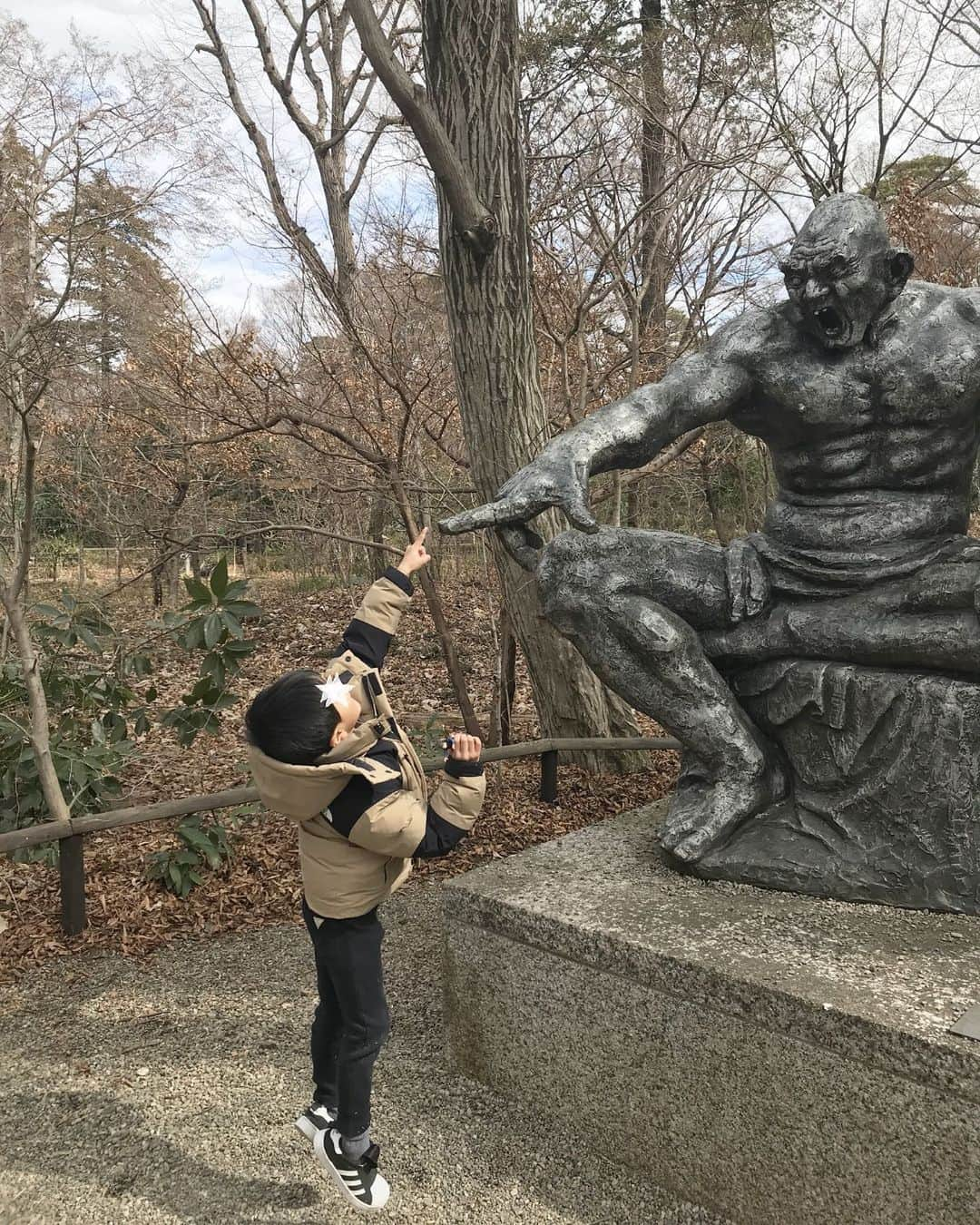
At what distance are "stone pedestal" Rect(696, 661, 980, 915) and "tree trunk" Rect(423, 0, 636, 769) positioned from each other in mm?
2406

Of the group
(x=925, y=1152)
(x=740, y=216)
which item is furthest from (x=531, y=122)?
(x=925, y=1152)

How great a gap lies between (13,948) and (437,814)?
2232 millimetres

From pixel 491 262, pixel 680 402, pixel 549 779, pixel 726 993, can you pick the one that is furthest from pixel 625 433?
pixel 549 779

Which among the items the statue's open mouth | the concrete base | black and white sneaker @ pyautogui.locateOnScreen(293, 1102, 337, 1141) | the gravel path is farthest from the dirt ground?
the statue's open mouth

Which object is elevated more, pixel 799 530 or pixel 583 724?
pixel 799 530

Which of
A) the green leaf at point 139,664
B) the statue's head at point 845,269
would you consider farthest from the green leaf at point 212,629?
the statue's head at point 845,269

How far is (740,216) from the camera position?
634cm

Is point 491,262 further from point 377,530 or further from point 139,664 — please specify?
point 377,530

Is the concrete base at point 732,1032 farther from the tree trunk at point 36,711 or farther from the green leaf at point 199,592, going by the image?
the tree trunk at point 36,711

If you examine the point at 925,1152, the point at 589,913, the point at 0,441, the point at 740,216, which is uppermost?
the point at 740,216

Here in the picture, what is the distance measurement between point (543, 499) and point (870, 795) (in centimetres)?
109

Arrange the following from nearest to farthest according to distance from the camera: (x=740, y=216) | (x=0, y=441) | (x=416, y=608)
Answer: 1. (x=740, y=216)
2. (x=0, y=441)
3. (x=416, y=608)

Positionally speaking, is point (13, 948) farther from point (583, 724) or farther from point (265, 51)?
point (265, 51)

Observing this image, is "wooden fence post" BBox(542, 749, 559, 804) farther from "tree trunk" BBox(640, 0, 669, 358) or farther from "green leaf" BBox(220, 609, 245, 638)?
"tree trunk" BBox(640, 0, 669, 358)
